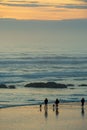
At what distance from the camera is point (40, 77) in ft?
305

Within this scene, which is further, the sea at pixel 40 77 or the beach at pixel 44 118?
the sea at pixel 40 77

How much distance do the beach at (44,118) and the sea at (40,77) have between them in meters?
4.22

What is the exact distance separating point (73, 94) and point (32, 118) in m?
18.6

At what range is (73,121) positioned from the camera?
45938 mm

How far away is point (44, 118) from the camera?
47.4m

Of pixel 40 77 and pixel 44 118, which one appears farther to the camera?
pixel 40 77

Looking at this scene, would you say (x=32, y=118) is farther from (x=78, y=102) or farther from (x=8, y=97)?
(x=8, y=97)

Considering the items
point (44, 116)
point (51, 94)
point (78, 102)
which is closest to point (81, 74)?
point (51, 94)

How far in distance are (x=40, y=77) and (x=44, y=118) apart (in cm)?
4544

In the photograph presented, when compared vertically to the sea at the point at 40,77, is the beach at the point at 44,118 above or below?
below

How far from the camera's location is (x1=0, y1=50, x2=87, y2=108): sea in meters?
61.4

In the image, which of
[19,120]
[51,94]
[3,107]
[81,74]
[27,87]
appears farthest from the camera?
[81,74]

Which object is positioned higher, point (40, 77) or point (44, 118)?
point (40, 77)

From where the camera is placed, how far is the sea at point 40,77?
202 ft
